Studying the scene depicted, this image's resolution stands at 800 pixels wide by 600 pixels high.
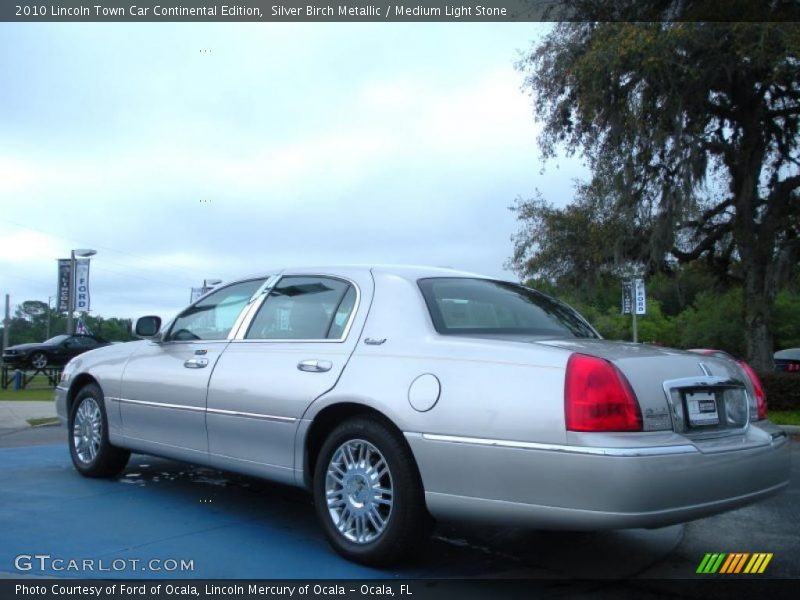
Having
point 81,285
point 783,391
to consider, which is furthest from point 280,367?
point 81,285

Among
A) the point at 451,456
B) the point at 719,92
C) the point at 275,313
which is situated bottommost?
the point at 451,456

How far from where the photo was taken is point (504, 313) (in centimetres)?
453

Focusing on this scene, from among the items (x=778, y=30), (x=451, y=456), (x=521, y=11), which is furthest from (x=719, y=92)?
(x=451, y=456)

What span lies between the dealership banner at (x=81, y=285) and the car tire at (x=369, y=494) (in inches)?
911

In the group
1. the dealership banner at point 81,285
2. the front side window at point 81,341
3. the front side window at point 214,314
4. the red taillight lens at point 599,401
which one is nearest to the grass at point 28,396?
the dealership banner at point 81,285

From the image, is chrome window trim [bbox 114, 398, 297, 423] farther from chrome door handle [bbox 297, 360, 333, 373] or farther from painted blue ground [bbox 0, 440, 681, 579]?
painted blue ground [bbox 0, 440, 681, 579]

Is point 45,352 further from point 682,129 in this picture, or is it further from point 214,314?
point 214,314

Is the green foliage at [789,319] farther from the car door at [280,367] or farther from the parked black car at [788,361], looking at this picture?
the car door at [280,367]

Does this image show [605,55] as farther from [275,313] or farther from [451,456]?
[451,456]

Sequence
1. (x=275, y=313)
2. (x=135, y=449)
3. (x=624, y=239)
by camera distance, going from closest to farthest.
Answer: (x=275, y=313), (x=135, y=449), (x=624, y=239)

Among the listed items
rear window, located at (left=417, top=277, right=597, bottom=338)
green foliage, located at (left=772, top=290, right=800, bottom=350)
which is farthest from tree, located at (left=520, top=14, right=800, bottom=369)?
green foliage, located at (left=772, top=290, right=800, bottom=350)

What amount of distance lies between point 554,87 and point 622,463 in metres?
14.2

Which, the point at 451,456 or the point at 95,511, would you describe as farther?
the point at 95,511

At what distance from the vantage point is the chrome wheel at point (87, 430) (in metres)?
6.18
